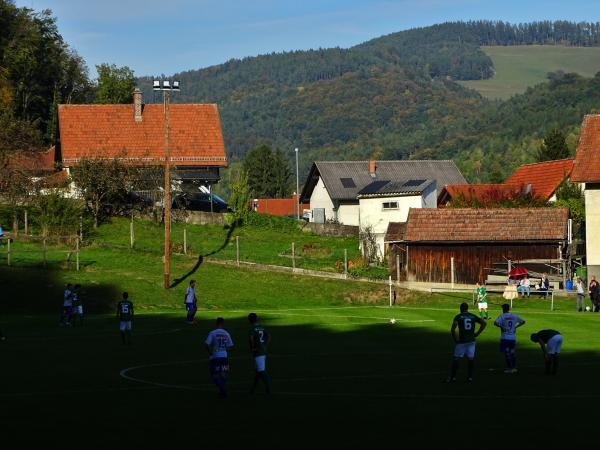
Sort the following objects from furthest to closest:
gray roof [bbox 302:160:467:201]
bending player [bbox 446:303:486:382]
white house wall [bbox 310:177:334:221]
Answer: white house wall [bbox 310:177:334:221] → gray roof [bbox 302:160:467:201] → bending player [bbox 446:303:486:382]

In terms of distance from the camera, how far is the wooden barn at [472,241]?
206ft

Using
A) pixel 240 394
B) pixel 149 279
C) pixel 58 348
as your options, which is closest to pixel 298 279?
pixel 149 279

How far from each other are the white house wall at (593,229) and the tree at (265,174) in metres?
97.9

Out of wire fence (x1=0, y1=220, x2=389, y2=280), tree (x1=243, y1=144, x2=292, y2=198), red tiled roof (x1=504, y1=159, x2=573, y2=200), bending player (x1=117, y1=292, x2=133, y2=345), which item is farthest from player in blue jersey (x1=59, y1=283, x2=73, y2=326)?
tree (x1=243, y1=144, x2=292, y2=198)

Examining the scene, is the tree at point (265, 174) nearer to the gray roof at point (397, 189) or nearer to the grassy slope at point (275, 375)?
the gray roof at point (397, 189)

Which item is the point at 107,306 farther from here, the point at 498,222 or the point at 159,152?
the point at 159,152

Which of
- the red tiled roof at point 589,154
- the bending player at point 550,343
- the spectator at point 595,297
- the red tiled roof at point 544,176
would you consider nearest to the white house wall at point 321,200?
the red tiled roof at point 544,176

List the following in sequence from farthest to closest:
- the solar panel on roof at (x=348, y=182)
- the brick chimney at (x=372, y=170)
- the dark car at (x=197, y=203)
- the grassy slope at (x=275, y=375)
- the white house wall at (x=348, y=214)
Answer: the brick chimney at (x=372, y=170), the solar panel on roof at (x=348, y=182), the white house wall at (x=348, y=214), the dark car at (x=197, y=203), the grassy slope at (x=275, y=375)

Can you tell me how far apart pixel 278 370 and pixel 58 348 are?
9.15 metres

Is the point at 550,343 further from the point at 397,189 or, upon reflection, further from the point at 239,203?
the point at 239,203

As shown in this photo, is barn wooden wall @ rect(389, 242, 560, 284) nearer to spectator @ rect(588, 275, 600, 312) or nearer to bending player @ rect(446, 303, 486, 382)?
spectator @ rect(588, 275, 600, 312)

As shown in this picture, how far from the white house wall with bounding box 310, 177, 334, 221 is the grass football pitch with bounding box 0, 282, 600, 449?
162 feet

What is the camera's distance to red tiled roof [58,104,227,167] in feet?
A: 279

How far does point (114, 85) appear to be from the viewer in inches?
4380
